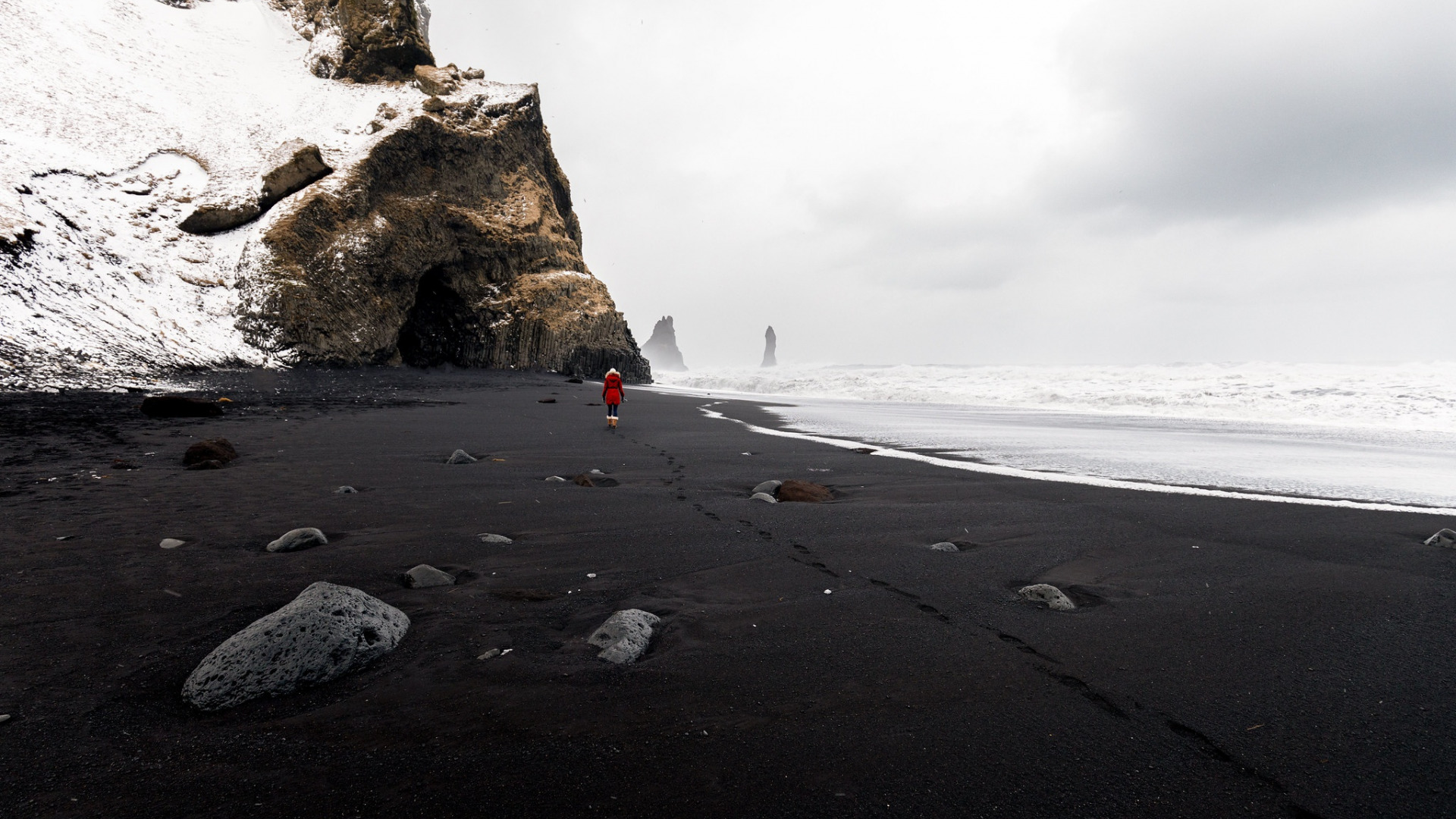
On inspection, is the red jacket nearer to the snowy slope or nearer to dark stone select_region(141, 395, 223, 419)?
dark stone select_region(141, 395, 223, 419)

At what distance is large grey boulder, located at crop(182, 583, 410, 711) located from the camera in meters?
1.82

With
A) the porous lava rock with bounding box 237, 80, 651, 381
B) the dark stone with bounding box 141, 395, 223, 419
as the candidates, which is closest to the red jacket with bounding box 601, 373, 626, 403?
→ the dark stone with bounding box 141, 395, 223, 419

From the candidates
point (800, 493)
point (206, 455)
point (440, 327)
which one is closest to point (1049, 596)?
point (800, 493)

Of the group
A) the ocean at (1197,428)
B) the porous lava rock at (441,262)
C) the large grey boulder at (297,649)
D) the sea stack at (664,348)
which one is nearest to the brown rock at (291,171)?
the porous lava rock at (441,262)

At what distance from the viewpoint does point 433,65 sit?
33.5 metres

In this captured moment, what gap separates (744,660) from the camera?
7.26 feet

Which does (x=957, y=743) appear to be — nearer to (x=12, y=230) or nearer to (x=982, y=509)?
(x=982, y=509)

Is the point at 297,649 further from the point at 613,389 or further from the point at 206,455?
the point at 613,389

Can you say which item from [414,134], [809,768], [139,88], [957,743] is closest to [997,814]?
[957,743]

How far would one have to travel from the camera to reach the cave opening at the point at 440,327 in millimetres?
27859

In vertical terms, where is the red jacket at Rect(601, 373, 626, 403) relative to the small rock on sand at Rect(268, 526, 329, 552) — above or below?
above

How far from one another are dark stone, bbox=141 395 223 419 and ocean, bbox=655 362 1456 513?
383 inches

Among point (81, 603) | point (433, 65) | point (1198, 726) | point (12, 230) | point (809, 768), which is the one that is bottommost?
point (81, 603)

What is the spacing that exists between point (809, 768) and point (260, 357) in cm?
2264
